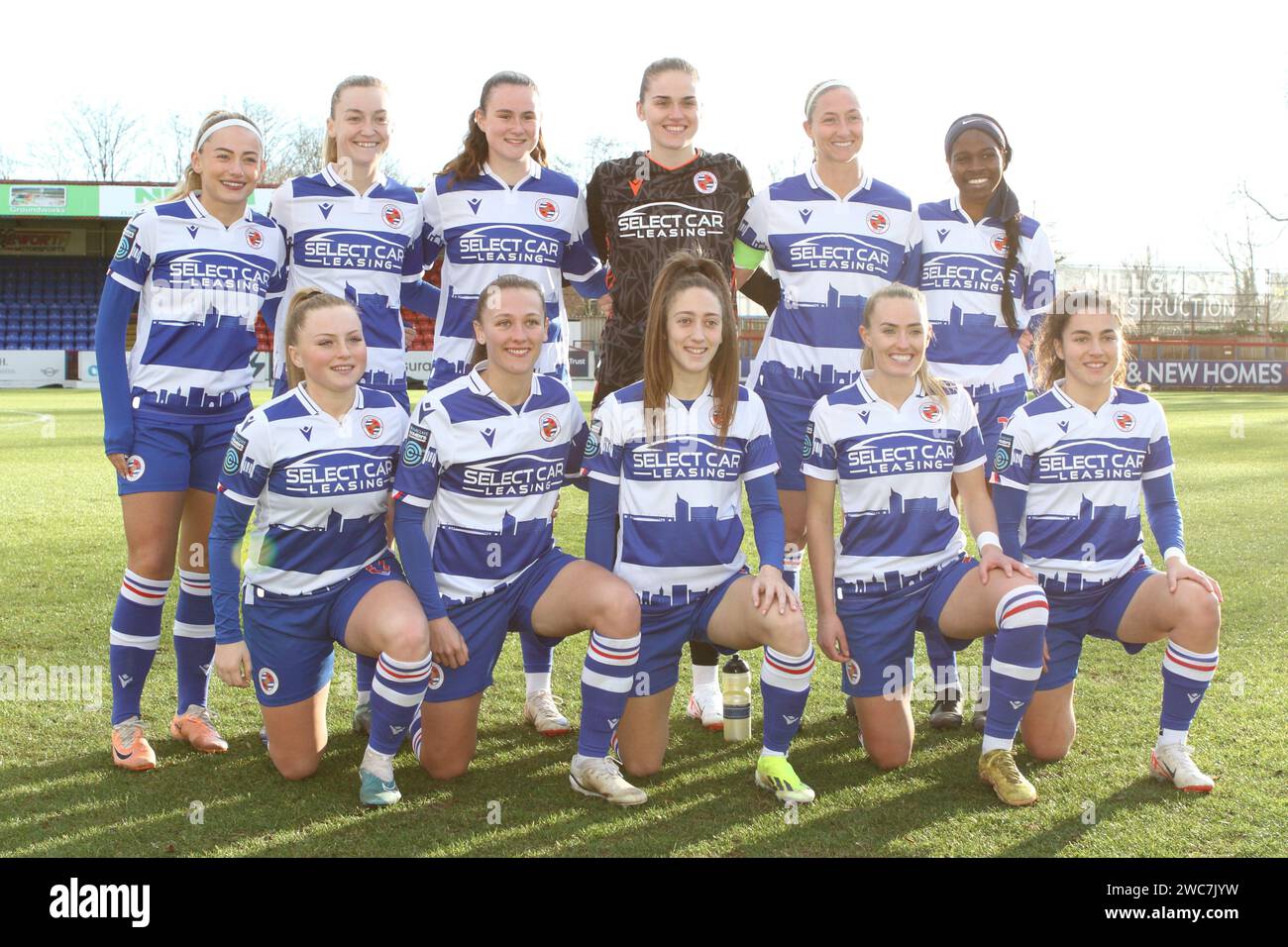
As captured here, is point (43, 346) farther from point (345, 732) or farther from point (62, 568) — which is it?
point (345, 732)

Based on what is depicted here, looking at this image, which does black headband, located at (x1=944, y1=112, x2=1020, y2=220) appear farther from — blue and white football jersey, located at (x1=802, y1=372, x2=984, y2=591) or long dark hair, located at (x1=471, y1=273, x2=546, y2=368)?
long dark hair, located at (x1=471, y1=273, x2=546, y2=368)

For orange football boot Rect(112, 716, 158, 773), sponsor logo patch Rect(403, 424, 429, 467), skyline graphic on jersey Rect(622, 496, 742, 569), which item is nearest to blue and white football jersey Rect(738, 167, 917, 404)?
skyline graphic on jersey Rect(622, 496, 742, 569)

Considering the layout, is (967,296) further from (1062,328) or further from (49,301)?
(49,301)

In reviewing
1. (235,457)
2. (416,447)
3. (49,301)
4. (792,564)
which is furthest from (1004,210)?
(49,301)

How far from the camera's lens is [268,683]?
12.5ft

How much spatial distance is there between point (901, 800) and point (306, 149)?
48.0 metres

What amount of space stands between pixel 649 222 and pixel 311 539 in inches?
65.9

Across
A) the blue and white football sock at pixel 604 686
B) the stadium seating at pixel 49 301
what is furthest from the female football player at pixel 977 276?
the stadium seating at pixel 49 301

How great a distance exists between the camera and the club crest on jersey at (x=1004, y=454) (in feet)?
13.1

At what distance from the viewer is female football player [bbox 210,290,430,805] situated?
3.66 m

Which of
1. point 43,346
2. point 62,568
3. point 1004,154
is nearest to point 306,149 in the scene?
point 43,346

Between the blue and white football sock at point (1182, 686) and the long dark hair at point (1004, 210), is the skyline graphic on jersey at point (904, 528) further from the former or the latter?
the long dark hair at point (1004, 210)

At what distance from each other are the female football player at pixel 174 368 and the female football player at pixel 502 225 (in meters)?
0.70

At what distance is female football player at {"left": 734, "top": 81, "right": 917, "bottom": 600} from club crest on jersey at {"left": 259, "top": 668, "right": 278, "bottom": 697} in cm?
188
